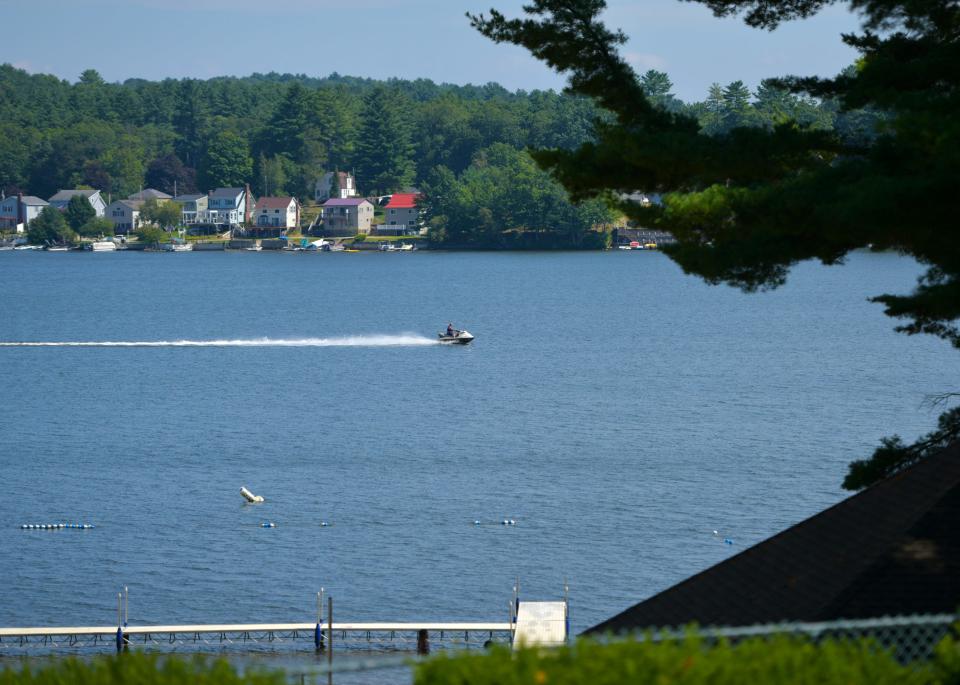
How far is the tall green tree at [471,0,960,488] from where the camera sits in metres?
14.9

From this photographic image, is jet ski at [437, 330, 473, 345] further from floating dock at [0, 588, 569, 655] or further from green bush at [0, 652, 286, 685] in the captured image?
green bush at [0, 652, 286, 685]

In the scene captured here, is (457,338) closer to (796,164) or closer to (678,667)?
(796,164)

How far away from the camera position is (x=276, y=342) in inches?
4535

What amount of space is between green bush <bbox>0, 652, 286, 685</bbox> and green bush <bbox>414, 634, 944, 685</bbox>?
121cm

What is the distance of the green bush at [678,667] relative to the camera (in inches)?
364

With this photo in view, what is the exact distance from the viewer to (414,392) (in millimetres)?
84688

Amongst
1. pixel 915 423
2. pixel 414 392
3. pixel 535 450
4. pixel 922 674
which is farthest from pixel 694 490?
pixel 922 674

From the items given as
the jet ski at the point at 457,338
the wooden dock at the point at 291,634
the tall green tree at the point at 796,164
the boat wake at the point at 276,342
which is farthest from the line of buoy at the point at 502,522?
the boat wake at the point at 276,342

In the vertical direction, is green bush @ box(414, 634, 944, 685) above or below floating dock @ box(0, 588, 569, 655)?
above

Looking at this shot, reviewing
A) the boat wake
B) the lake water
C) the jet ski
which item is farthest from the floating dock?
the boat wake

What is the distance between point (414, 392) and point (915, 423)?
29.4 m

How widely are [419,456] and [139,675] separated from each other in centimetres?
5319

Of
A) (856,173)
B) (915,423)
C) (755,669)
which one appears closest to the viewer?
(755,669)

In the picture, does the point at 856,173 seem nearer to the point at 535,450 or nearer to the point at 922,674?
the point at 922,674
